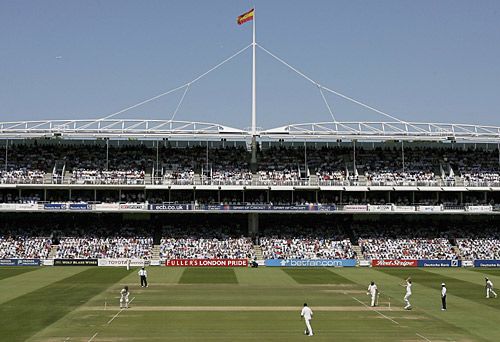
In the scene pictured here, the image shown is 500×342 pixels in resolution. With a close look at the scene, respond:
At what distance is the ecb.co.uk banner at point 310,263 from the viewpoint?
5925cm

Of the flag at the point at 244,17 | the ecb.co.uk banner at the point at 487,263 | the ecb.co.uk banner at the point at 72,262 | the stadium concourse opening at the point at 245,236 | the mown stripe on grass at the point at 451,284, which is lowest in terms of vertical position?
the mown stripe on grass at the point at 451,284

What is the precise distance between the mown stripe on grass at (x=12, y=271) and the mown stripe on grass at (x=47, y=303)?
529 cm

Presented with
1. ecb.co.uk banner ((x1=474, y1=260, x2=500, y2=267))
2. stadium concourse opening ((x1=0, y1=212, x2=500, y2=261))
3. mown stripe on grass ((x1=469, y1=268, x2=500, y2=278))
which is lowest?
mown stripe on grass ((x1=469, y1=268, x2=500, y2=278))

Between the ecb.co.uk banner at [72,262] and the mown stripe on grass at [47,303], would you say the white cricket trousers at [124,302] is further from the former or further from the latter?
the ecb.co.uk banner at [72,262]

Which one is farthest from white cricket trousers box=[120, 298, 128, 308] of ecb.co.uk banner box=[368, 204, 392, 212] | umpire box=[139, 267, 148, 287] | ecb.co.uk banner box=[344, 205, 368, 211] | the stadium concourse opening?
ecb.co.uk banner box=[368, 204, 392, 212]

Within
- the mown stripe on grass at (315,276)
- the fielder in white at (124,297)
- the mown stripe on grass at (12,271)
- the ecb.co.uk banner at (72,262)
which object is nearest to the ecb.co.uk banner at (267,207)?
the mown stripe on grass at (315,276)

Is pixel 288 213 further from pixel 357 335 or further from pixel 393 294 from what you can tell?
pixel 357 335

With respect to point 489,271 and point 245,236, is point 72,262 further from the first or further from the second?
point 489,271

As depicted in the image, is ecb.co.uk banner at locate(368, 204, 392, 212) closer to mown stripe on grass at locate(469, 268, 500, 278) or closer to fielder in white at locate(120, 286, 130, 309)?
mown stripe on grass at locate(469, 268, 500, 278)

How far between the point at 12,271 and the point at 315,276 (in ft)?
83.5

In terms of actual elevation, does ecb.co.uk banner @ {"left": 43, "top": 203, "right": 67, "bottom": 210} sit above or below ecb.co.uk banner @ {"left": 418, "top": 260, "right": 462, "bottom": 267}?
above

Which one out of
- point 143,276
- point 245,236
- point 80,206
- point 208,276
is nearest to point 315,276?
point 208,276

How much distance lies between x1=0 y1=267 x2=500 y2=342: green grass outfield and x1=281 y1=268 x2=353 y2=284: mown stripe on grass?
90 millimetres

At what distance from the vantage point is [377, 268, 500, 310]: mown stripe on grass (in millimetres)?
37906
